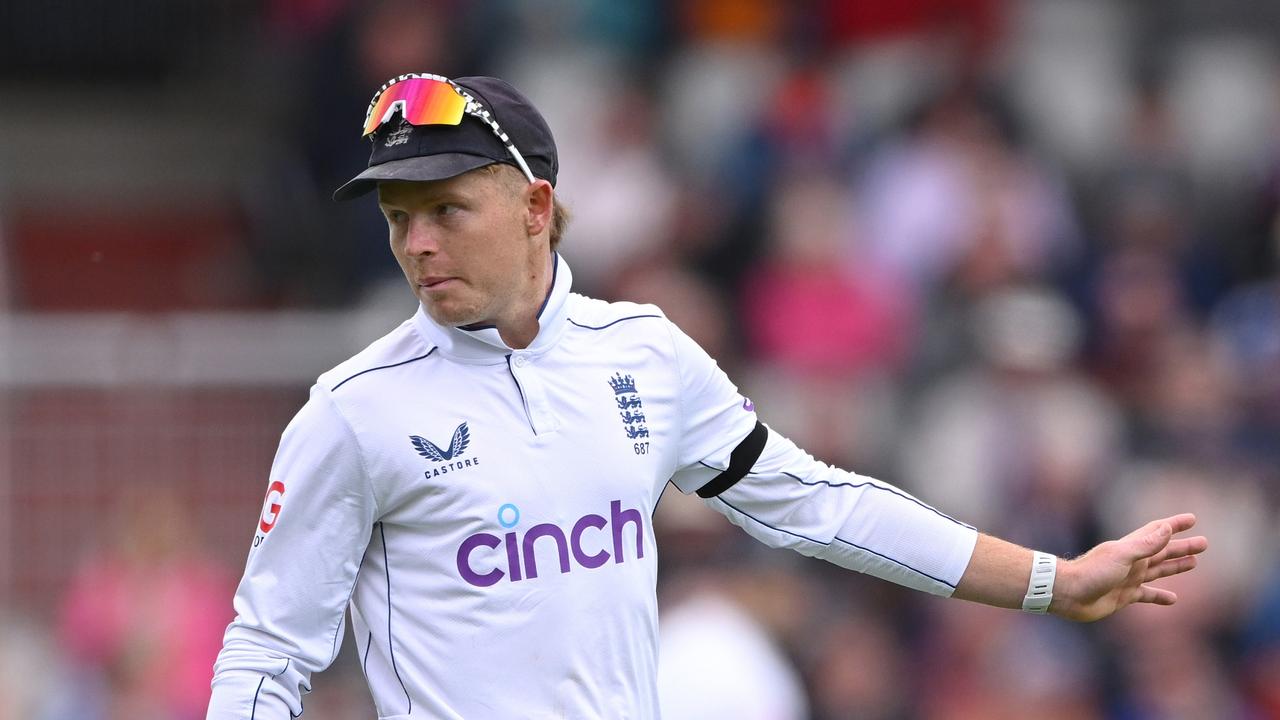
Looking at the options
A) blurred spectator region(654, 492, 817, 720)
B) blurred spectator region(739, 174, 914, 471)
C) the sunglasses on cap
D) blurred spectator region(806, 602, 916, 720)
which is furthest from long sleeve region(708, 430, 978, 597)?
blurred spectator region(739, 174, 914, 471)

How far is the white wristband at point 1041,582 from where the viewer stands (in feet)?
15.0

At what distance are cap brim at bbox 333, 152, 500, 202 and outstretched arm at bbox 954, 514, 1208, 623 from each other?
4.91 ft

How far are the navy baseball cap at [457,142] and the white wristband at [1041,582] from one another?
1448 mm

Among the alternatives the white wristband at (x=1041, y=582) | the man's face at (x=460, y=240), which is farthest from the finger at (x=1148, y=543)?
the man's face at (x=460, y=240)

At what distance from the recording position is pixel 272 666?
4105 mm

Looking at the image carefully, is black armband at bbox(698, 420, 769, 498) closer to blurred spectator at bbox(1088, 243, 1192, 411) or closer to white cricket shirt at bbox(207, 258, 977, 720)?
white cricket shirt at bbox(207, 258, 977, 720)

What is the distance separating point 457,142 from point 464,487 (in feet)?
2.34

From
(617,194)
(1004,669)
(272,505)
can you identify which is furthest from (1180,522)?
(617,194)

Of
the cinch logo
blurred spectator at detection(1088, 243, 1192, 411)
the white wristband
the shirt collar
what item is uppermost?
the shirt collar

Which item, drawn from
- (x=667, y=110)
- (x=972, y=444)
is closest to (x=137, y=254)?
(x=667, y=110)

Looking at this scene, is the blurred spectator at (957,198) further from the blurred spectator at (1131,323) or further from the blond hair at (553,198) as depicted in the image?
the blond hair at (553,198)

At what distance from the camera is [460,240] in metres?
4.18

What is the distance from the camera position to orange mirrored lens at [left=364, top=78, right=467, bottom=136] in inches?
162

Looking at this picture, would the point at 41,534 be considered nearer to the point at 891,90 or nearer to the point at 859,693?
the point at 859,693
